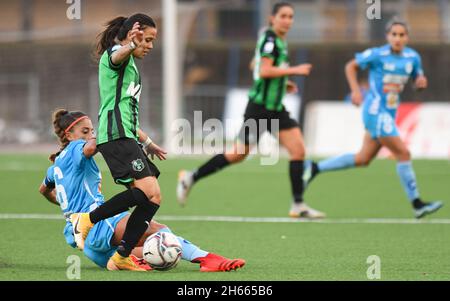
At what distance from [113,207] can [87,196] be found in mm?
324

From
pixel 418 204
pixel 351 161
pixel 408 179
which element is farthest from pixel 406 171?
pixel 351 161

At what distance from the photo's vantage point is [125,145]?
7.11 meters

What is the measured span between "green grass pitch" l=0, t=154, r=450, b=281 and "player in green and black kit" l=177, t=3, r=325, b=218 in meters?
0.47

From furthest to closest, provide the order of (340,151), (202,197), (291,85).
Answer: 1. (340,151)
2. (202,197)
3. (291,85)

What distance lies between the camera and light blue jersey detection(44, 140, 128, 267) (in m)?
7.10

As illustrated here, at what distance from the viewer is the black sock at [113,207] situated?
6977mm

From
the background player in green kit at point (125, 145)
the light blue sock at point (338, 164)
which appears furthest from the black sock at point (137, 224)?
the light blue sock at point (338, 164)

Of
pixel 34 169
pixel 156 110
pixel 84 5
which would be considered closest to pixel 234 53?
pixel 84 5

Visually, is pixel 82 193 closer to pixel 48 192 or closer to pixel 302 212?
pixel 48 192

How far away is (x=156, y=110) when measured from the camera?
20.6 m

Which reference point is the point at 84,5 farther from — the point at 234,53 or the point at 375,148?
the point at 375,148

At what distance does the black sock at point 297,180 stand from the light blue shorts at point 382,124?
857 mm

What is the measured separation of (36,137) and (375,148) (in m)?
11.0
